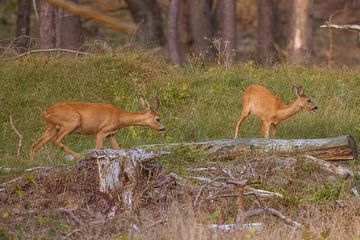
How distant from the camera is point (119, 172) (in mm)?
11766

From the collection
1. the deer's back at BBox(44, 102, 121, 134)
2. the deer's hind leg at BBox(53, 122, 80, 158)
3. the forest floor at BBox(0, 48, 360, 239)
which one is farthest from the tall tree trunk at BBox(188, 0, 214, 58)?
the deer's hind leg at BBox(53, 122, 80, 158)

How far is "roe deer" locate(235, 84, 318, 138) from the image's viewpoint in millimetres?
15773

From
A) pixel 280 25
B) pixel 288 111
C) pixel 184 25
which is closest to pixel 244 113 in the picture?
pixel 288 111

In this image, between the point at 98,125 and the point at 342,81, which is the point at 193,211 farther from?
the point at 342,81

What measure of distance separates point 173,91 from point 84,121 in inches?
130

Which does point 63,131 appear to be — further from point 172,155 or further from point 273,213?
point 273,213

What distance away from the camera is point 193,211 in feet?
35.9

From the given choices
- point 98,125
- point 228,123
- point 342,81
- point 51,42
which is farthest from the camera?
point 51,42

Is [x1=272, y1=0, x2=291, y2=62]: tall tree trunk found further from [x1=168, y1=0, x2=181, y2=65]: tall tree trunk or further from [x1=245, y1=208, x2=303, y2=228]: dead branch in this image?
[x1=245, y1=208, x2=303, y2=228]: dead branch

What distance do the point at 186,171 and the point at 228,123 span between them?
14.5 ft

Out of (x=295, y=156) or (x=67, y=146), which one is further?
(x=67, y=146)

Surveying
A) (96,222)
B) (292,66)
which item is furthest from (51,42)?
(96,222)

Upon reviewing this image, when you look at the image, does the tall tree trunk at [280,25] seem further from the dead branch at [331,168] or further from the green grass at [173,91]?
the dead branch at [331,168]

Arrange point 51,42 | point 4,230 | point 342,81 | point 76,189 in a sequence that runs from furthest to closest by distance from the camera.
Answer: point 51,42
point 342,81
point 76,189
point 4,230
